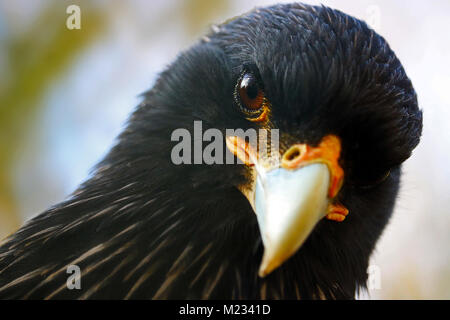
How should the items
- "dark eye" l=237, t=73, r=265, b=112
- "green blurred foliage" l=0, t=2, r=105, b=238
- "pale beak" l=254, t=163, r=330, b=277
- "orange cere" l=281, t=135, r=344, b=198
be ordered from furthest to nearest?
"green blurred foliage" l=0, t=2, r=105, b=238 < "dark eye" l=237, t=73, r=265, b=112 < "orange cere" l=281, t=135, r=344, b=198 < "pale beak" l=254, t=163, r=330, b=277

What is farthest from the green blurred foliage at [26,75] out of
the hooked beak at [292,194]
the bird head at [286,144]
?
the hooked beak at [292,194]

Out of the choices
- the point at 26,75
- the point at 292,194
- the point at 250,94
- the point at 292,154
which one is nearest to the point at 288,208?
the point at 292,194

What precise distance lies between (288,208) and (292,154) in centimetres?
20

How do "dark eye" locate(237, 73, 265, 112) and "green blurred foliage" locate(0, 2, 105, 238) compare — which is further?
"green blurred foliage" locate(0, 2, 105, 238)

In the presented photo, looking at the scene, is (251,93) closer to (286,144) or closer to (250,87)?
(250,87)

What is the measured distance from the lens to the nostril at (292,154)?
159 cm

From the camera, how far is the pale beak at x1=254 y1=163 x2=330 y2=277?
1457 mm

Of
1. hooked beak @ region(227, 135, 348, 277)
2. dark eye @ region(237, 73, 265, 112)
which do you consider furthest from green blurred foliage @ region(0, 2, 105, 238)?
hooked beak @ region(227, 135, 348, 277)

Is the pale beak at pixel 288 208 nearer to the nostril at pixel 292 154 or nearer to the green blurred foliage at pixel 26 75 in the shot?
the nostril at pixel 292 154

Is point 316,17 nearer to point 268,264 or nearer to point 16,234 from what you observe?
point 268,264

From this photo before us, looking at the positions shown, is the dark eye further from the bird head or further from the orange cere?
the orange cere

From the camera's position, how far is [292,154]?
1.60 m

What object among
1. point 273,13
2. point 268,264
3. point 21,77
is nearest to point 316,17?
point 273,13

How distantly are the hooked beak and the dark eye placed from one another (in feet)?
0.52
